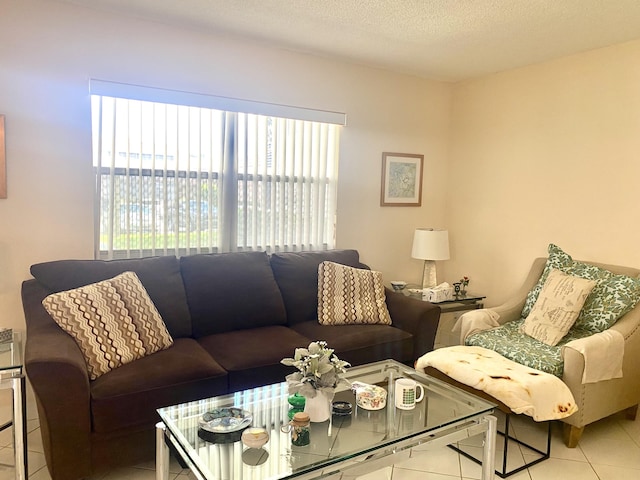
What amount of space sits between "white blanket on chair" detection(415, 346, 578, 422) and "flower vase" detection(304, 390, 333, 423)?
964 mm

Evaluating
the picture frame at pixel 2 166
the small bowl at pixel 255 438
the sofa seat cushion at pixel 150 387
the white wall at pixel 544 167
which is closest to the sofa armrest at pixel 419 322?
the white wall at pixel 544 167

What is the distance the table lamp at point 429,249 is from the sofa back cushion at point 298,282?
→ 916 mm

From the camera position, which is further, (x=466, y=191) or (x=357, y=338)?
(x=466, y=191)

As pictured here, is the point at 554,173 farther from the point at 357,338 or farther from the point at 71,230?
the point at 71,230

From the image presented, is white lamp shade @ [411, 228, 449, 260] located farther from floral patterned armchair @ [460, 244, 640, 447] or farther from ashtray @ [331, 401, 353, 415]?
ashtray @ [331, 401, 353, 415]

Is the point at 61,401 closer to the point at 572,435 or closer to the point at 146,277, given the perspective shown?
the point at 146,277

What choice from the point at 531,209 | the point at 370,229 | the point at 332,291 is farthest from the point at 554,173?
the point at 332,291

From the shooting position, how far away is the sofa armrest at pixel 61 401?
1969 millimetres

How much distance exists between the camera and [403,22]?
9.65 feet

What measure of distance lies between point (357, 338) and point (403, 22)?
6.34ft

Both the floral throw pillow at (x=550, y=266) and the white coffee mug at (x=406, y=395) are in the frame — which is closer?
the white coffee mug at (x=406, y=395)

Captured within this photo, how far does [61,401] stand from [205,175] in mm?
1752

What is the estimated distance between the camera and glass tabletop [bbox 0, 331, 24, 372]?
6.67 ft

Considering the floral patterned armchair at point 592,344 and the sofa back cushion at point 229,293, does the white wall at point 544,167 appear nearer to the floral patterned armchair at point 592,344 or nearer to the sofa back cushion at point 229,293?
the floral patterned armchair at point 592,344
